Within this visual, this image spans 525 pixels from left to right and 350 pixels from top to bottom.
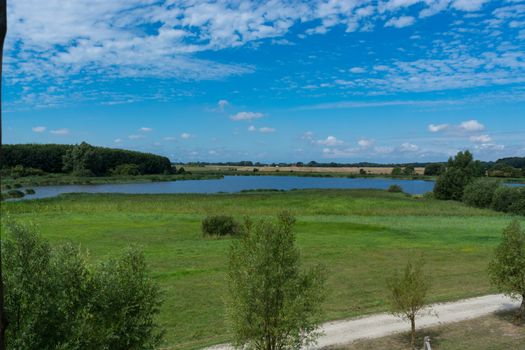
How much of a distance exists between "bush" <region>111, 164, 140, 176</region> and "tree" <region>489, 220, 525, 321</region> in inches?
6753

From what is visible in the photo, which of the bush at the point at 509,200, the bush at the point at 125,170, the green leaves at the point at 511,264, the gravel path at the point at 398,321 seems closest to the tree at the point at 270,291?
the gravel path at the point at 398,321

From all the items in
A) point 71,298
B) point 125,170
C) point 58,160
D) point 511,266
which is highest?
point 58,160

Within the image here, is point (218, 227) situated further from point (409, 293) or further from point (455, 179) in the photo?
point (455, 179)

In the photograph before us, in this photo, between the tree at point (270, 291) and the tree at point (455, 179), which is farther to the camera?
the tree at point (455, 179)

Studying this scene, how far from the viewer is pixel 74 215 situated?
55938 millimetres

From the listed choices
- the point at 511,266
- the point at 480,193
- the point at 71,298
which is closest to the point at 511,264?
the point at 511,266

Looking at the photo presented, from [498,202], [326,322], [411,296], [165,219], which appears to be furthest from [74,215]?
[498,202]

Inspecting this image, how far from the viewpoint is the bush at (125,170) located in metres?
177

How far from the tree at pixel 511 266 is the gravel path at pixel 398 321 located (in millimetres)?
1457

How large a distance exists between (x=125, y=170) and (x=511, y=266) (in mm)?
173636

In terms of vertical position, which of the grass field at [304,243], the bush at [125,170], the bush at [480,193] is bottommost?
the grass field at [304,243]

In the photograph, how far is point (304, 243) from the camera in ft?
118

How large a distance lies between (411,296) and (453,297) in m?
7.01

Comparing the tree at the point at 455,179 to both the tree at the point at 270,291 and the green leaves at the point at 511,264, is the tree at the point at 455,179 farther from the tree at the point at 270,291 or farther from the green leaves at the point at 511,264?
the tree at the point at 270,291
